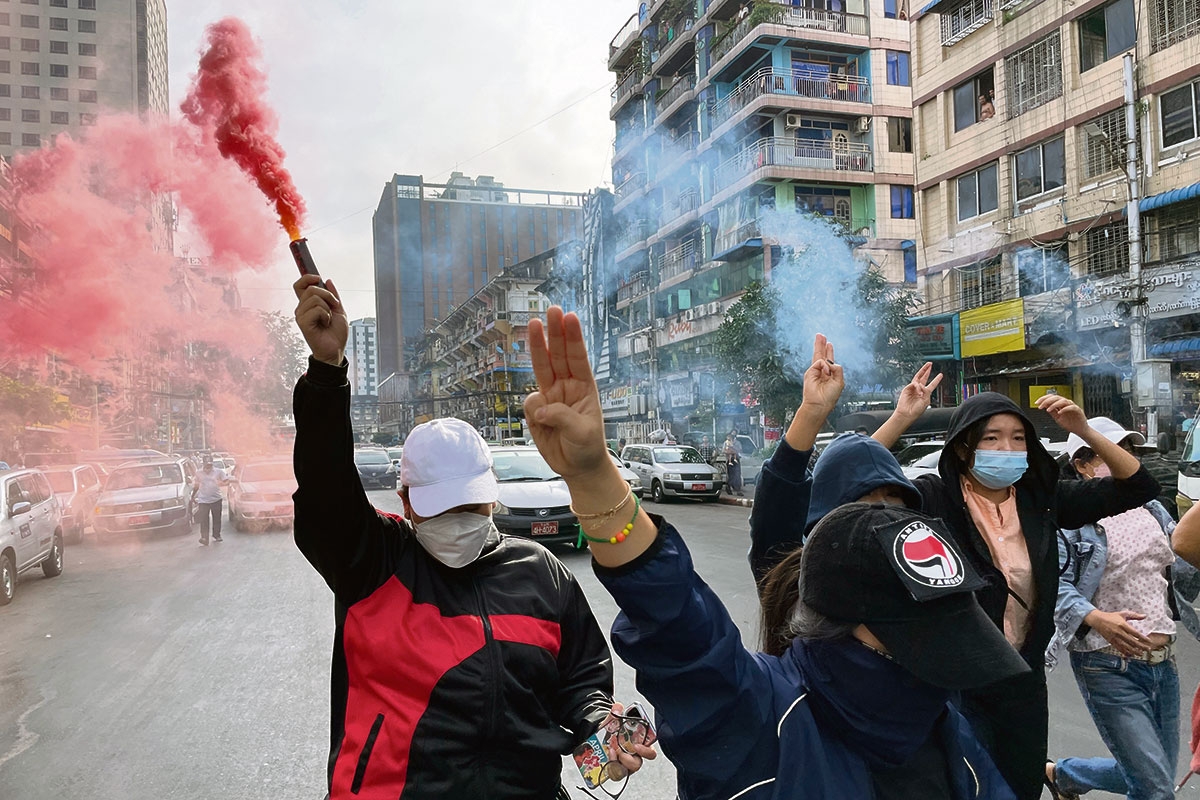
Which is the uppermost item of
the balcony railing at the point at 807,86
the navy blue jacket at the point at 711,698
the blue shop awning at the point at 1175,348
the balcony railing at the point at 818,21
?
the balcony railing at the point at 818,21

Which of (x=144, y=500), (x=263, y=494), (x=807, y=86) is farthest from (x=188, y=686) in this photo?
(x=807, y=86)

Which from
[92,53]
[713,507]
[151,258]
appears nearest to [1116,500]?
[151,258]

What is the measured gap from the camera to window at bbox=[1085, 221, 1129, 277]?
1864 cm

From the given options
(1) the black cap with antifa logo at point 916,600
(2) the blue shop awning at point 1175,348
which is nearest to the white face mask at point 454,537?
(1) the black cap with antifa logo at point 916,600

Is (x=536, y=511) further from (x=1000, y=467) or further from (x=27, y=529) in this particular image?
(x=1000, y=467)

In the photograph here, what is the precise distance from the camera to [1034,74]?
70.5ft

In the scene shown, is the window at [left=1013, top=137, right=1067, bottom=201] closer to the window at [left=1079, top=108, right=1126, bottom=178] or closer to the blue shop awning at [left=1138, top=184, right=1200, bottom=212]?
the window at [left=1079, top=108, right=1126, bottom=178]

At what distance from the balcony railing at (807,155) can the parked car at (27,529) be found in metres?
25.1

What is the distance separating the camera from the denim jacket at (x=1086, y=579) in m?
3.05

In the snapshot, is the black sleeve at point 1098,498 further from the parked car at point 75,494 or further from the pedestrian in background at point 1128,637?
the parked car at point 75,494

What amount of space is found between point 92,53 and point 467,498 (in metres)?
48.9

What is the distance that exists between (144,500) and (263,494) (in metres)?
2.26

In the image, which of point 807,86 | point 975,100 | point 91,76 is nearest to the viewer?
point 975,100

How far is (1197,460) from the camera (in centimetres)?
797
